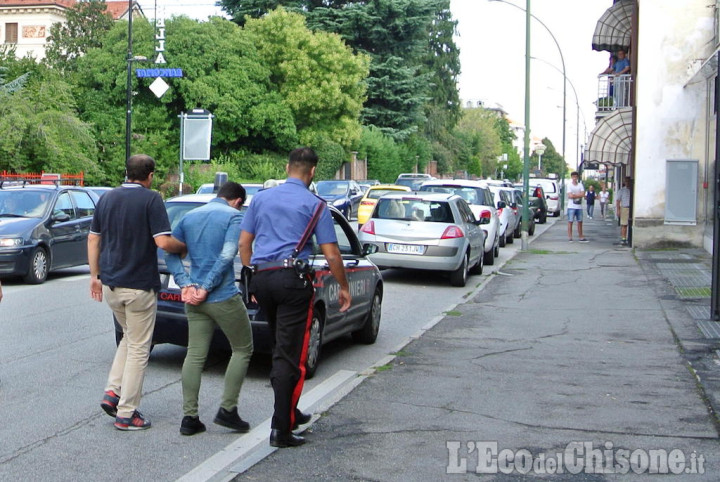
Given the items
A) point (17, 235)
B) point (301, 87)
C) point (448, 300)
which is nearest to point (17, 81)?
point (301, 87)

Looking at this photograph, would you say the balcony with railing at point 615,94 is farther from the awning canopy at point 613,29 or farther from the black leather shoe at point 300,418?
the black leather shoe at point 300,418

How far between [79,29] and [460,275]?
64.3 m

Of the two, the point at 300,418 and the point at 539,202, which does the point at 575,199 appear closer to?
the point at 539,202

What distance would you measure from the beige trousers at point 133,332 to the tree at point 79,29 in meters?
68.0

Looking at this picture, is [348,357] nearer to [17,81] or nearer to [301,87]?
[17,81]

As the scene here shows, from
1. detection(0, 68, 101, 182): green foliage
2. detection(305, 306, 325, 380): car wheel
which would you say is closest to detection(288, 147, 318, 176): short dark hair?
detection(305, 306, 325, 380): car wheel

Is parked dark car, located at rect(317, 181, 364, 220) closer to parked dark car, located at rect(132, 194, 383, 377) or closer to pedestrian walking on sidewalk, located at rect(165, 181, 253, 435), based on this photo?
parked dark car, located at rect(132, 194, 383, 377)

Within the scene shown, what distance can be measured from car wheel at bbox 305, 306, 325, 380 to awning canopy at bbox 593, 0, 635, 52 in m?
25.2

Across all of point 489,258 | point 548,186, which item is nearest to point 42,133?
→ point 489,258

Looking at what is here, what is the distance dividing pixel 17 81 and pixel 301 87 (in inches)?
709

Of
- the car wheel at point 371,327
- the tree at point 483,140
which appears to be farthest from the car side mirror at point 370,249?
the tree at point 483,140

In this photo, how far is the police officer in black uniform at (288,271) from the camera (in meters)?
5.75

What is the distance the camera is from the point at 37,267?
49.2 ft

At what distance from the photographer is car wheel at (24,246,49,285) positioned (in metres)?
14.8
